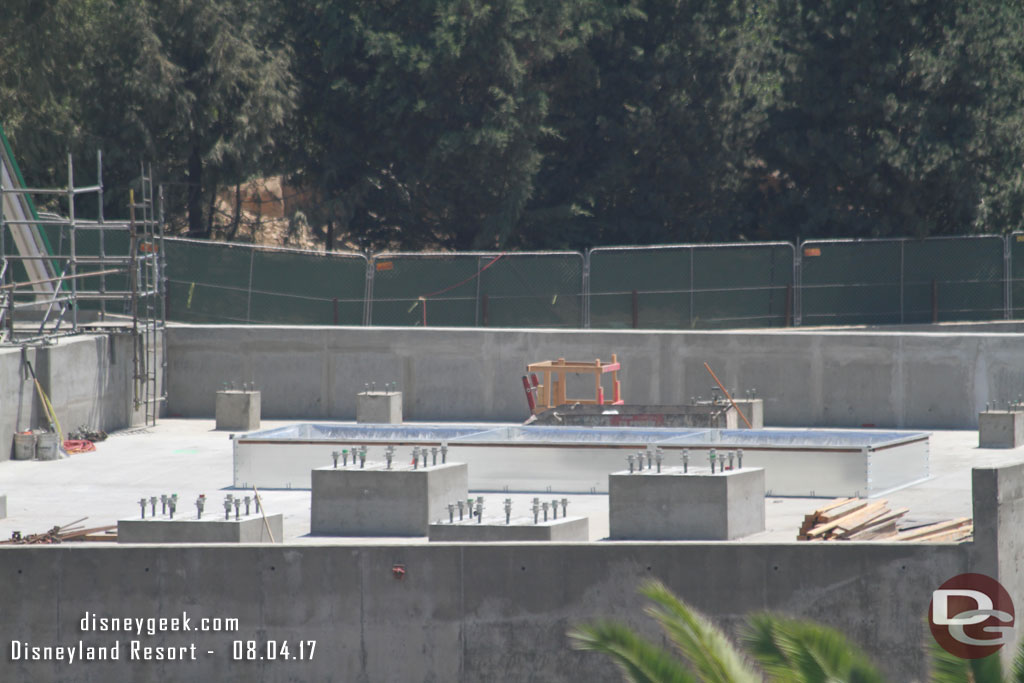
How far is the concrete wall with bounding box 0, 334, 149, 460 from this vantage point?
2316cm

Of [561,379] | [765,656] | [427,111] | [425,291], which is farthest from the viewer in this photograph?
[427,111]

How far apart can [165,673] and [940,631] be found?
784cm

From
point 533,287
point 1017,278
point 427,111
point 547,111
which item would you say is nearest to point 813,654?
point 533,287

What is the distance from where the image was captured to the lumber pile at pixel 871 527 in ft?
51.3

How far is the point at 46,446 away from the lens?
22.8 metres

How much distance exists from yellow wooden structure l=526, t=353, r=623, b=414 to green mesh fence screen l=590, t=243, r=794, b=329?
23.2ft

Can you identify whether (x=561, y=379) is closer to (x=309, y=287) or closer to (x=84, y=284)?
(x=309, y=287)

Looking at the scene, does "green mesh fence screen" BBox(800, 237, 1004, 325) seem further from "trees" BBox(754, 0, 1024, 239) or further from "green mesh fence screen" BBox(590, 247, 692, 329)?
"trees" BBox(754, 0, 1024, 239)

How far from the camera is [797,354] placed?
86.5 ft

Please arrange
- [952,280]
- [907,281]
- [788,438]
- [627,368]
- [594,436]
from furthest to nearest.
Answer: [952,280]
[907,281]
[627,368]
[594,436]
[788,438]

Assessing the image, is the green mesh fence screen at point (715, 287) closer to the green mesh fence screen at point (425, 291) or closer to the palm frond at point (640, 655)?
the green mesh fence screen at point (425, 291)

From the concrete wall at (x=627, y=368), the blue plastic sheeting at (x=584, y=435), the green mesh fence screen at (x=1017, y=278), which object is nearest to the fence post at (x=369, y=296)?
the concrete wall at (x=627, y=368)

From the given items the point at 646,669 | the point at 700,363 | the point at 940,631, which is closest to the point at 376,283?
the point at 700,363

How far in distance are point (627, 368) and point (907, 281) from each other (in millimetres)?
10541
